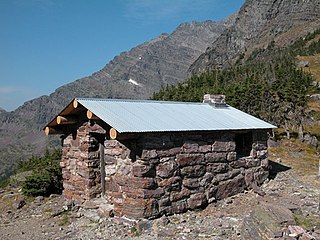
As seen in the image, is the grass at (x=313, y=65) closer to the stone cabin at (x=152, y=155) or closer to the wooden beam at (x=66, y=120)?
the stone cabin at (x=152, y=155)

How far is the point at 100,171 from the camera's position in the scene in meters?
12.4

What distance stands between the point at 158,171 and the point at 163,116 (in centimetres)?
261

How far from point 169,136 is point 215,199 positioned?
3329 millimetres

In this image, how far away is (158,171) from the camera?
35.5ft

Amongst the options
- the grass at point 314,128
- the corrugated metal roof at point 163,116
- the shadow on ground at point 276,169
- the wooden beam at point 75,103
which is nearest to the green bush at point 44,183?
the wooden beam at point 75,103

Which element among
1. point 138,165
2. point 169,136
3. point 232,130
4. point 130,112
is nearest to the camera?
point 138,165

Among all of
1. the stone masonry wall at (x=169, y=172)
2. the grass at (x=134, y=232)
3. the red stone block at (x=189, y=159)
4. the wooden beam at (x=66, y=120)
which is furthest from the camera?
the wooden beam at (x=66, y=120)

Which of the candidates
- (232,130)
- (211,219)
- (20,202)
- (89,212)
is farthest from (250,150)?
(20,202)

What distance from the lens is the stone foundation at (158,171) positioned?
A: 10.5 m

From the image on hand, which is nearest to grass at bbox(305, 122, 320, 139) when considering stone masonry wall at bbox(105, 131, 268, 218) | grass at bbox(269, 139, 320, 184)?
grass at bbox(269, 139, 320, 184)

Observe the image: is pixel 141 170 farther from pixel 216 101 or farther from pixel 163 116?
pixel 216 101

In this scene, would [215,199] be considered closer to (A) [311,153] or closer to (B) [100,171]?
(B) [100,171]

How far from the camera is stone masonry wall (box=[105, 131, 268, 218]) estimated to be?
10.5m

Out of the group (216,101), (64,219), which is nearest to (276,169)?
(216,101)
